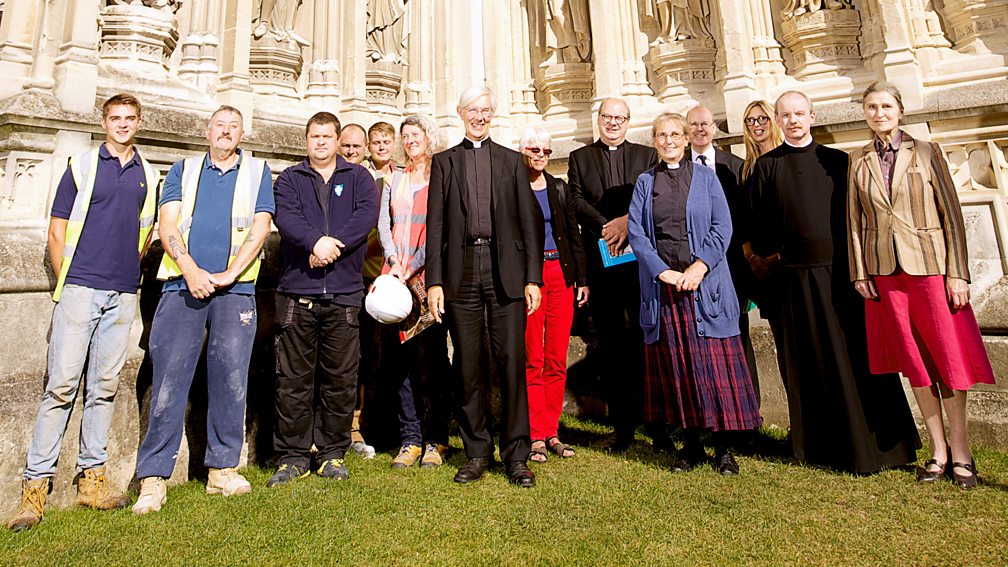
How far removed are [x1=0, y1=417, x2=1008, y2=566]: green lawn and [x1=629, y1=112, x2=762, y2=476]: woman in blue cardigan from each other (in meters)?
0.33

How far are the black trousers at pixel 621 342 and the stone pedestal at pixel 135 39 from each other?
402 cm

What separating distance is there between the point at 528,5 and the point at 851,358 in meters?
5.58

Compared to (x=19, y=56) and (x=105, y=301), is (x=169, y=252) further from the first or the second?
(x=19, y=56)

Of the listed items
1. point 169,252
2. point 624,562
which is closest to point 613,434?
point 624,562

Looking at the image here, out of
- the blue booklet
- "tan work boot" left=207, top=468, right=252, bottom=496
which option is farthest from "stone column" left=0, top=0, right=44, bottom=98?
the blue booklet

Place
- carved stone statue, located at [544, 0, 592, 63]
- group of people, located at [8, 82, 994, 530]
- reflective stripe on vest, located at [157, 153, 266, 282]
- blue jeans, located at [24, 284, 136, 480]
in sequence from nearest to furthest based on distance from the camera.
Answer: blue jeans, located at [24, 284, 136, 480]
group of people, located at [8, 82, 994, 530]
reflective stripe on vest, located at [157, 153, 266, 282]
carved stone statue, located at [544, 0, 592, 63]

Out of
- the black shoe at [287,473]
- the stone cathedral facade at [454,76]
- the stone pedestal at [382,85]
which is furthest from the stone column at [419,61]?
the black shoe at [287,473]

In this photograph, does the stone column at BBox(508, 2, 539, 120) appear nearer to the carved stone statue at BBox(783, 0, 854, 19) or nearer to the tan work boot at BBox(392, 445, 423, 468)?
the carved stone statue at BBox(783, 0, 854, 19)

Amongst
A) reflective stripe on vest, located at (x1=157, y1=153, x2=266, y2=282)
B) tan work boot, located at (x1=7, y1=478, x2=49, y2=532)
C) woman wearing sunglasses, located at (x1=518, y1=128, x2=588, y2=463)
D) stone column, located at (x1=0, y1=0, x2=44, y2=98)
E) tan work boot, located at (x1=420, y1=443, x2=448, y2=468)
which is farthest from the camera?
stone column, located at (x1=0, y1=0, x2=44, y2=98)

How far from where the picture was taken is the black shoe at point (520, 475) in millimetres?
3369

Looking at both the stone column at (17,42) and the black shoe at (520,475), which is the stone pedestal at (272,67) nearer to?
the stone column at (17,42)

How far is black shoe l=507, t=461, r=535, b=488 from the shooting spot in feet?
11.1

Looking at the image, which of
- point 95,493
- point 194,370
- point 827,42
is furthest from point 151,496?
point 827,42

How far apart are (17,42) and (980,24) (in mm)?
7708
